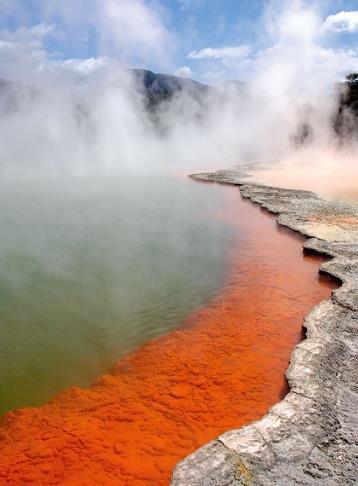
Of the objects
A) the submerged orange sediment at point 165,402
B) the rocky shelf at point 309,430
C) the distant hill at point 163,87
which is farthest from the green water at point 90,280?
the distant hill at point 163,87

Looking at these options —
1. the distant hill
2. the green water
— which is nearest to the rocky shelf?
the green water

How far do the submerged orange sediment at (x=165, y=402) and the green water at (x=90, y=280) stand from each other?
0.23 meters

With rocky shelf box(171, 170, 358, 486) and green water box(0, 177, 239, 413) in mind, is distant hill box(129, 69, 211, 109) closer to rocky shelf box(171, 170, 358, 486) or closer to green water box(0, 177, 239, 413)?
green water box(0, 177, 239, 413)

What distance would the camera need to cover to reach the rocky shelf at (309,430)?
2117mm

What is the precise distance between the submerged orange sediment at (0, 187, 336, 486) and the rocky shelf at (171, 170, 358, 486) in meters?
0.24

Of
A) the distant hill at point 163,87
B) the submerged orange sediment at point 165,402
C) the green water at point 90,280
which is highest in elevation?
the distant hill at point 163,87

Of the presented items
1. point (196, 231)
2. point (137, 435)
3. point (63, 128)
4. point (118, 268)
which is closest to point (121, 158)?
point (63, 128)

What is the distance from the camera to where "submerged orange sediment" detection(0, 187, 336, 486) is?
2438 mm

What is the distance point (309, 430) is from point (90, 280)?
317 cm

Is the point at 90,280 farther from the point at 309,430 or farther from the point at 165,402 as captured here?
the point at 309,430

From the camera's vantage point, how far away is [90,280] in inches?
193

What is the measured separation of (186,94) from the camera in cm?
3231

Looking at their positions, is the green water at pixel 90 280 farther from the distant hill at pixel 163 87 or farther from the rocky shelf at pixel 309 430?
the distant hill at pixel 163 87

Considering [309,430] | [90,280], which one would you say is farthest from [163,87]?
[309,430]
